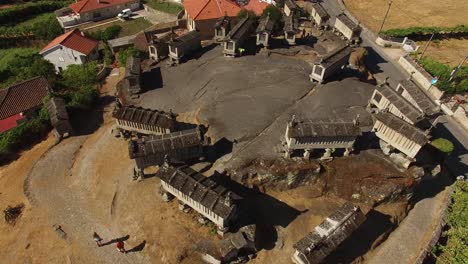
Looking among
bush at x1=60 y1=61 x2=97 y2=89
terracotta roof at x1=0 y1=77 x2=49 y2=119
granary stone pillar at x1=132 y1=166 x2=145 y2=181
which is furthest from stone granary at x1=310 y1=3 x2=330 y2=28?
terracotta roof at x1=0 y1=77 x2=49 y2=119

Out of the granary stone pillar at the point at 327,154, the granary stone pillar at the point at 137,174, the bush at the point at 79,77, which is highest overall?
the granary stone pillar at the point at 327,154

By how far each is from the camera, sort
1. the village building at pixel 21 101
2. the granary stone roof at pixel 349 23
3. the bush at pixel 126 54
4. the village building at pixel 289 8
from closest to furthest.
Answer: the village building at pixel 21 101 < the bush at pixel 126 54 < the granary stone roof at pixel 349 23 < the village building at pixel 289 8

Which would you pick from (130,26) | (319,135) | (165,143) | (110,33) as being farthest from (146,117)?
(130,26)

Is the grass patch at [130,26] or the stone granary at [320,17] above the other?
the stone granary at [320,17]

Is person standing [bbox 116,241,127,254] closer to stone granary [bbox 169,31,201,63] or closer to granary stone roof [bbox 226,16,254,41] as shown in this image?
stone granary [bbox 169,31,201,63]

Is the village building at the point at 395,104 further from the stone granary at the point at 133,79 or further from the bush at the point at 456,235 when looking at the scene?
the stone granary at the point at 133,79

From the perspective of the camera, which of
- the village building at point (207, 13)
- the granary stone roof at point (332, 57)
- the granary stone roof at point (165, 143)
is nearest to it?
the granary stone roof at point (165, 143)

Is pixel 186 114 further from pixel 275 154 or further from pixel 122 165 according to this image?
pixel 275 154

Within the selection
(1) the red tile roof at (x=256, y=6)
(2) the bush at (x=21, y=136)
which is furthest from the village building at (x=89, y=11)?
(2) the bush at (x=21, y=136)
